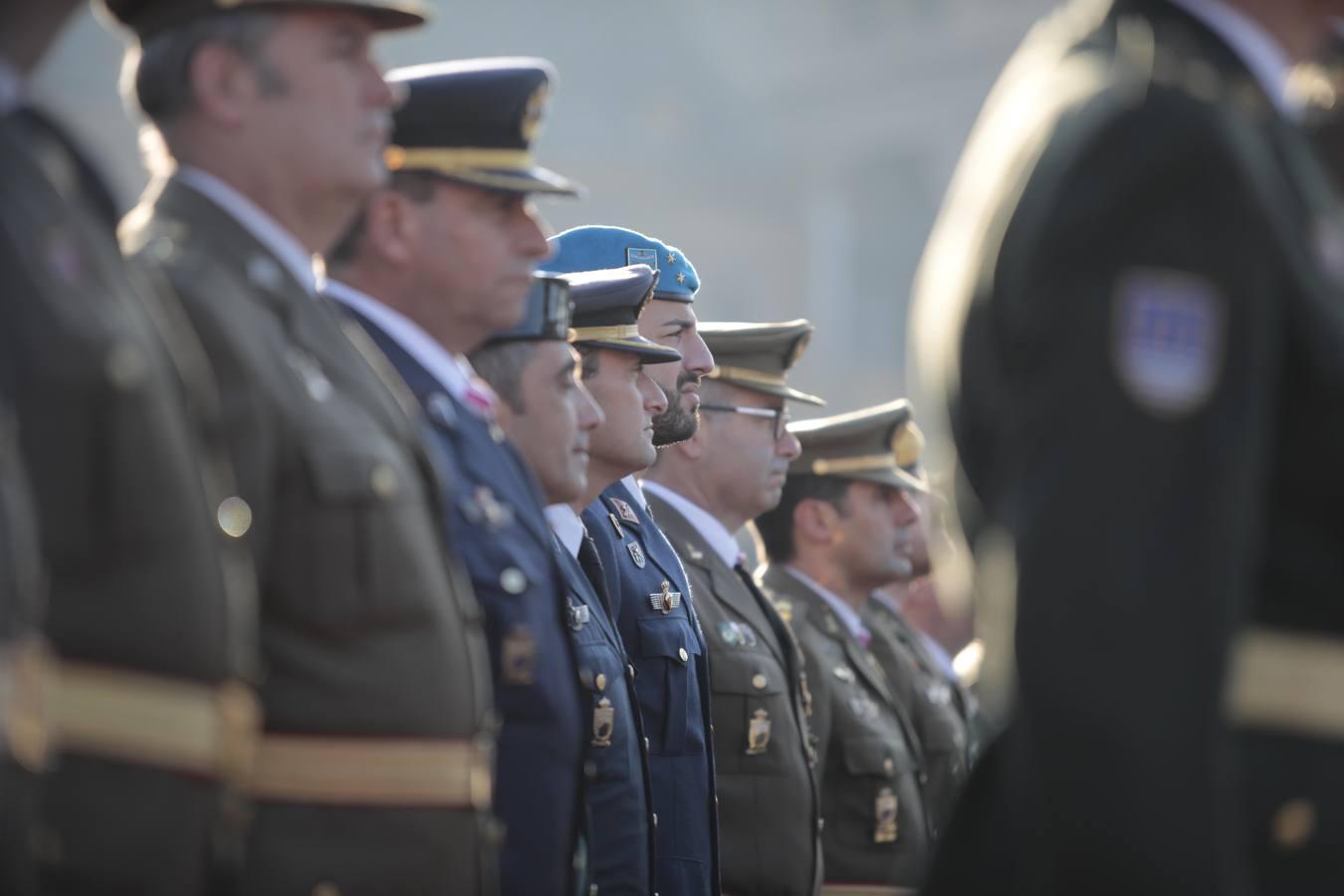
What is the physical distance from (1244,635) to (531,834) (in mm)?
1845

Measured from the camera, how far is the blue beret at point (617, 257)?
21.9 ft

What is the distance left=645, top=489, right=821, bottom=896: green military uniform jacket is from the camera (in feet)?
20.7

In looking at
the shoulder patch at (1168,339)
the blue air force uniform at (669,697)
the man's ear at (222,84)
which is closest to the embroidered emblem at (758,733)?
the blue air force uniform at (669,697)

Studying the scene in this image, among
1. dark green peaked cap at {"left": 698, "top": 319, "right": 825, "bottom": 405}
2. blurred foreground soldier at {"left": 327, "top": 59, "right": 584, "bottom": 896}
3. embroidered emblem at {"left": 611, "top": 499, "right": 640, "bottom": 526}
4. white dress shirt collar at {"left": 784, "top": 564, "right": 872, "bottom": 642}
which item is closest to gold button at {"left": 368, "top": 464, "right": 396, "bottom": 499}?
blurred foreground soldier at {"left": 327, "top": 59, "right": 584, "bottom": 896}

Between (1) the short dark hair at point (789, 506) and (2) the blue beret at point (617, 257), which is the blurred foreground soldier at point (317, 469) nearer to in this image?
(2) the blue beret at point (617, 257)

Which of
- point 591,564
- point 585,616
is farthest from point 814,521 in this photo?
point 585,616

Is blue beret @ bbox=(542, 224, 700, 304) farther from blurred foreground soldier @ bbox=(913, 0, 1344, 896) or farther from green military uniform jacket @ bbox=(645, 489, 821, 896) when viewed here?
blurred foreground soldier @ bbox=(913, 0, 1344, 896)

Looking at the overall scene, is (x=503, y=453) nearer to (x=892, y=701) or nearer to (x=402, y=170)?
(x=402, y=170)

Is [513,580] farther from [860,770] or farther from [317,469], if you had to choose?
[860,770]

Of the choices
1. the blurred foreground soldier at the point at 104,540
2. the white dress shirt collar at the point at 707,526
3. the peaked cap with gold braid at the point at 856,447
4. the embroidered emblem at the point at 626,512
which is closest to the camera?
the blurred foreground soldier at the point at 104,540

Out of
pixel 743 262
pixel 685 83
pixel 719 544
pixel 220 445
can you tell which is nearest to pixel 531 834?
pixel 220 445

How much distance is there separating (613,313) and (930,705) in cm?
326

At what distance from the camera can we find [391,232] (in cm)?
414

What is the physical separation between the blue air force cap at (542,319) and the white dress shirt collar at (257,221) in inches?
54.7
